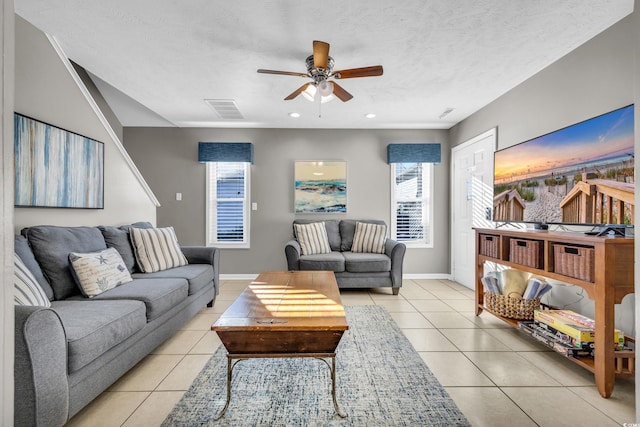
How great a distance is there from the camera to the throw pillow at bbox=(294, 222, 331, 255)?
4301 millimetres

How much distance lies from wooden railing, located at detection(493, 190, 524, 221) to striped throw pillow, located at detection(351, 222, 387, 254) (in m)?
1.53

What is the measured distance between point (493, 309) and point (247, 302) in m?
2.25

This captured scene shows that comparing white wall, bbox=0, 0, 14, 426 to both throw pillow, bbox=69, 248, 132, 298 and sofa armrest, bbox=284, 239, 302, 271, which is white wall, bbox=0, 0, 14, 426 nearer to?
throw pillow, bbox=69, 248, 132, 298

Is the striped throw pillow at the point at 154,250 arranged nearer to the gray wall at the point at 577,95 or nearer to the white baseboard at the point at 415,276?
the white baseboard at the point at 415,276


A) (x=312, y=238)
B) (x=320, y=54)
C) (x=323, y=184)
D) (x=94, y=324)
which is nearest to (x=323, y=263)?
(x=312, y=238)

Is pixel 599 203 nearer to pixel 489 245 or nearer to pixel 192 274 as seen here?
pixel 489 245

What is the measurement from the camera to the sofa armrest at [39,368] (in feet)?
4.00

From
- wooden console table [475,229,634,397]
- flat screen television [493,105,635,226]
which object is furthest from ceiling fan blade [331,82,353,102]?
wooden console table [475,229,634,397]

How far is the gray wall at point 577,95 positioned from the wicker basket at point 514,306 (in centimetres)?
33

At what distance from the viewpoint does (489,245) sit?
2924mm

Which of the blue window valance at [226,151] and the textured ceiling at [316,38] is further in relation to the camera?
the blue window valance at [226,151]

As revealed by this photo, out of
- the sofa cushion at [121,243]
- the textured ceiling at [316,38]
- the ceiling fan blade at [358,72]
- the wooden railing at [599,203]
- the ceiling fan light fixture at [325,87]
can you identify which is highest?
the textured ceiling at [316,38]

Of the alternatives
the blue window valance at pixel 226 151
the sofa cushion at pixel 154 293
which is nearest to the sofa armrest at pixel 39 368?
the sofa cushion at pixel 154 293

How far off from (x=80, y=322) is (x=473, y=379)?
2.32 metres
